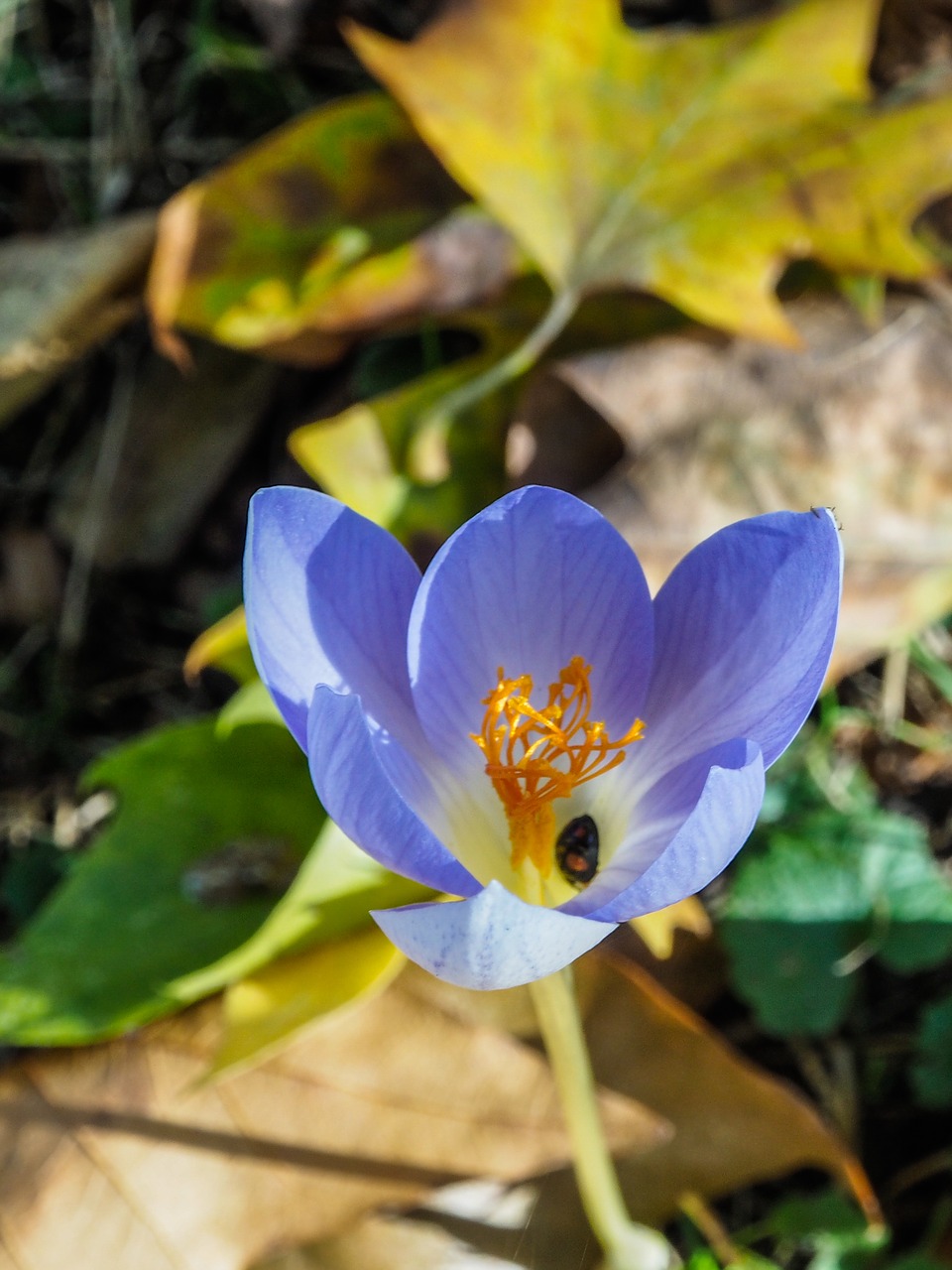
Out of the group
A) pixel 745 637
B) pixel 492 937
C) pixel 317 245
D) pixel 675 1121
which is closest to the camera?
pixel 492 937

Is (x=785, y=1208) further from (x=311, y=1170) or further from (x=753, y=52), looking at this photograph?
(x=753, y=52)

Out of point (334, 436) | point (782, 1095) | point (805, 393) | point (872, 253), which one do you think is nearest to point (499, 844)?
point (782, 1095)

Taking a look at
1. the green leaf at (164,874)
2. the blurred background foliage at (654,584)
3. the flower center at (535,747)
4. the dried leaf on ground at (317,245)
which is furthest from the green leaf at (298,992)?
the dried leaf on ground at (317,245)

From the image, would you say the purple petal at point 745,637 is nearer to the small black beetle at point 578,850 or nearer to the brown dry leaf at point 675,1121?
the small black beetle at point 578,850

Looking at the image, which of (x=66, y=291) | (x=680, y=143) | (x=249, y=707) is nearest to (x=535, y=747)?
(x=249, y=707)

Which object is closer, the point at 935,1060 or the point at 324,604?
the point at 324,604

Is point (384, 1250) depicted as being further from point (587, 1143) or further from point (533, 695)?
point (533, 695)
